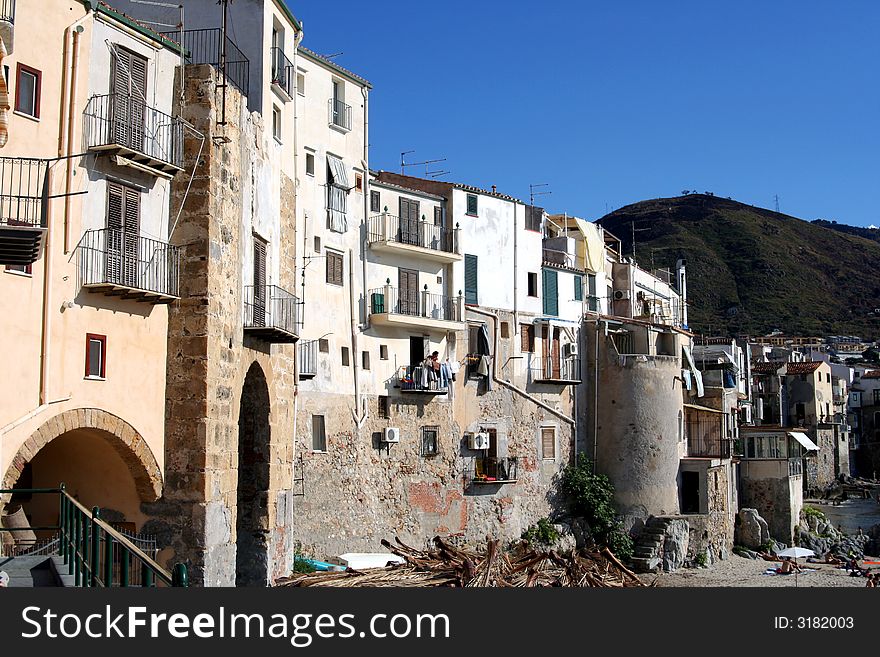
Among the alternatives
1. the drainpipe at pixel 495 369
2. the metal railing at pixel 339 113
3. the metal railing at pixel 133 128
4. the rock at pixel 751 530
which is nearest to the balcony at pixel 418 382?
the drainpipe at pixel 495 369

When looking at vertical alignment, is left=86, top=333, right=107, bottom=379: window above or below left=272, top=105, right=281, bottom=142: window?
below

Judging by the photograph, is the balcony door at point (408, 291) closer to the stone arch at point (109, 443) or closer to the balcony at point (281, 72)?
the balcony at point (281, 72)

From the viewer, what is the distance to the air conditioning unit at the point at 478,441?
140 ft

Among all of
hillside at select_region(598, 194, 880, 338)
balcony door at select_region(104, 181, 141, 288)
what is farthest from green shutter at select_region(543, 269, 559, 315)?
hillside at select_region(598, 194, 880, 338)

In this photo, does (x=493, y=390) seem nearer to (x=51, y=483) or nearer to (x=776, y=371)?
(x=51, y=483)

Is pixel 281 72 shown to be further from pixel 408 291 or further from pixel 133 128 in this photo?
pixel 408 291

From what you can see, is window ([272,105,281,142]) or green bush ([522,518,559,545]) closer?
window ([272,105,281,142])

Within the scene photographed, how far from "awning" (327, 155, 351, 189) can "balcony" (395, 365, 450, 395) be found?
7267mm

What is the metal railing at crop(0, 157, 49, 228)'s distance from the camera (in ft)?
62.1

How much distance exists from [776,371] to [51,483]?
83.2 meters

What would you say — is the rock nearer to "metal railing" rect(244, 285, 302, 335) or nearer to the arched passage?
the arched passage

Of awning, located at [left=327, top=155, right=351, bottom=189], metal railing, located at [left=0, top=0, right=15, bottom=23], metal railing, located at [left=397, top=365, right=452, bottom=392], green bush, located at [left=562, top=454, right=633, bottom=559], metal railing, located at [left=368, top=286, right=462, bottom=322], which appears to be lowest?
green bush, located at [left=562, top=454, right=633, bottom=559]

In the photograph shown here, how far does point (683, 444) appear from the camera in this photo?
50938mm
